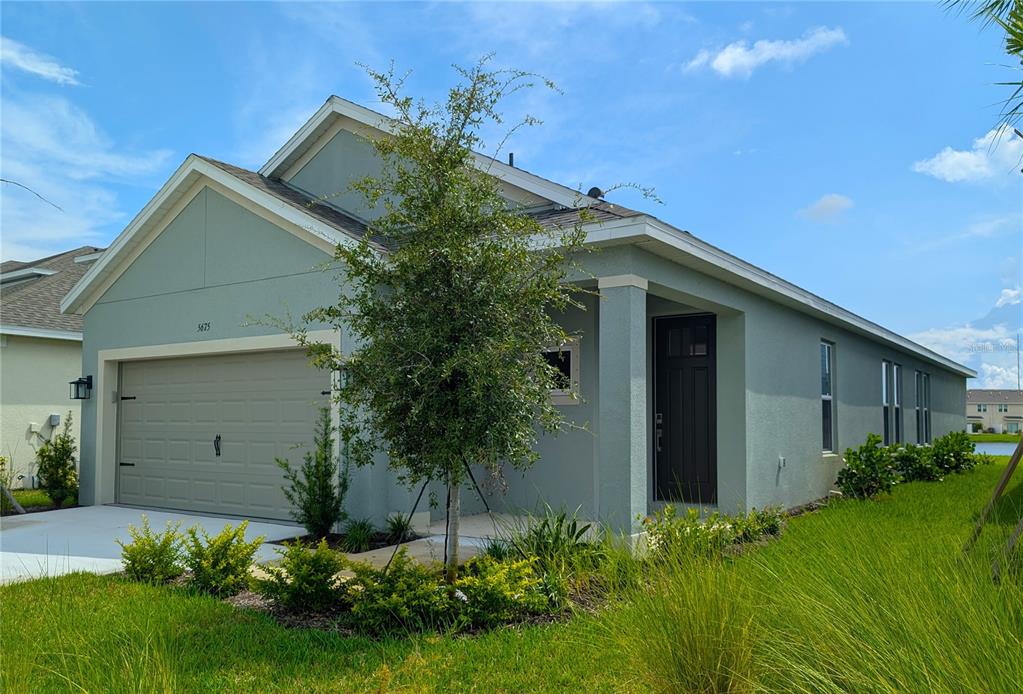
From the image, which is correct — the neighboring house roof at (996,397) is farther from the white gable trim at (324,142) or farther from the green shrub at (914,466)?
the white gable trim at (324,142)

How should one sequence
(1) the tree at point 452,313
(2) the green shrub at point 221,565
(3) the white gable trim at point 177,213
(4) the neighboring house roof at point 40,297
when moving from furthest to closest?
1. (4) the neighboring house roof at point 40,297
2. (3) the white gable trim at point 177,213
3. (2) the green shrub at point 221,565
4. (1) the tree at point 452,313

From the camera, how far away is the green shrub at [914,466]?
15703mm

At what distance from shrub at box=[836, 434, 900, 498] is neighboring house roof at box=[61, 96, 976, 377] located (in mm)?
2312

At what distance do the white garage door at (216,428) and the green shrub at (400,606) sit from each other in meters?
4.16

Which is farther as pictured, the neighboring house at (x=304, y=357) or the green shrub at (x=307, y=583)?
the neighboring house at (x=304, y=357)

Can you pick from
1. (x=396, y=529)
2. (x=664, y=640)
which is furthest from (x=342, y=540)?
(x=664, y=640)

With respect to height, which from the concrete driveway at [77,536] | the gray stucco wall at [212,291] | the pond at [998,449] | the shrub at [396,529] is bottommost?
the pond at [998,449]

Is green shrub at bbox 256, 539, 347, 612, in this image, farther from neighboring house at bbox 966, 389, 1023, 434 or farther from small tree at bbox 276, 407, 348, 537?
neighboring house at bbox 966, 389, 1023, 434

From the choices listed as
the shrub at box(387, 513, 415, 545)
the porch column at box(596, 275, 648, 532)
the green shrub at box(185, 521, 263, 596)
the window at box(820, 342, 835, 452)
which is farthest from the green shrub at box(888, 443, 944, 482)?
the green shrub at box(185, 521, 263, 596)

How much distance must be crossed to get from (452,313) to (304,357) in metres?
4.75

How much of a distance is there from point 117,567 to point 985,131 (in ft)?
27.6

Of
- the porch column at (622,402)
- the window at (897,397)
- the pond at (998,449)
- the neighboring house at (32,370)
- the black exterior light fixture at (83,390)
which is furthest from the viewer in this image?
the pond at (998,449)

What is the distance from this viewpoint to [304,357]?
10.2 m

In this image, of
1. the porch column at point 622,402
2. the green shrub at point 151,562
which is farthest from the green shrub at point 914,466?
the green shrub at point 151,562
